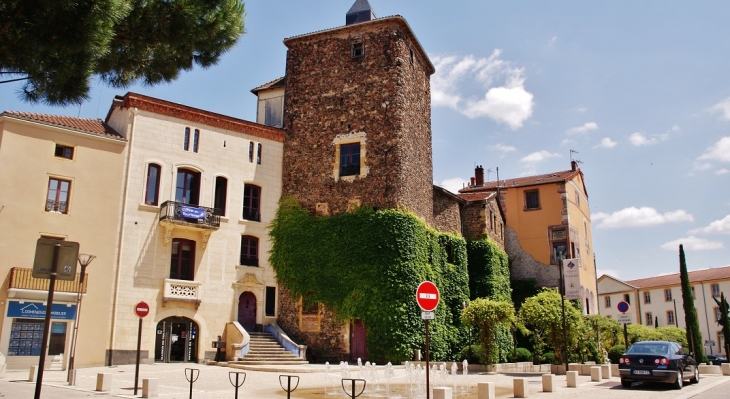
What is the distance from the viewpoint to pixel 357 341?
2544 centimetres

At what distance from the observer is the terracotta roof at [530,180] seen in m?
36.8

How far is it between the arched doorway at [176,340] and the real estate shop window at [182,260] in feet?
6.03

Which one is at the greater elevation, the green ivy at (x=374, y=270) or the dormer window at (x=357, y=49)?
the dormer window at (x=357, y=49)

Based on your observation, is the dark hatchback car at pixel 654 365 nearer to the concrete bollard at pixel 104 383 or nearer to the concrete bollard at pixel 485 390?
the concrete bollard at pixel 485 390

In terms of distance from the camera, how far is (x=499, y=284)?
32281 mm

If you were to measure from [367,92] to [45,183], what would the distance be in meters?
14.2

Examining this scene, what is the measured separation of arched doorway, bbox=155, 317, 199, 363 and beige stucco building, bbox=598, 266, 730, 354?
48.9m

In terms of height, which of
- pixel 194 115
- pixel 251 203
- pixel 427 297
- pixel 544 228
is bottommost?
pixel 427 297

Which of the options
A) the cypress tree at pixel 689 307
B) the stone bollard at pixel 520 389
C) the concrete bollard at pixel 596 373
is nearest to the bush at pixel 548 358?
the concrete bollard at pixel 596 373

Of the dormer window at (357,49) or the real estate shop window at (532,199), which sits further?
the real estate shop window at (532,199)

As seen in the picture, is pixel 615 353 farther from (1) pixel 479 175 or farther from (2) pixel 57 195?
(2) pixel 57 195

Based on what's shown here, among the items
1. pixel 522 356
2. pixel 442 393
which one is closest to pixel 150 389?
pixel 442 393

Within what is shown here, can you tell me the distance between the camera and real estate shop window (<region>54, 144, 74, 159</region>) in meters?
22.9

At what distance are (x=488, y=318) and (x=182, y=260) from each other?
519 inches
